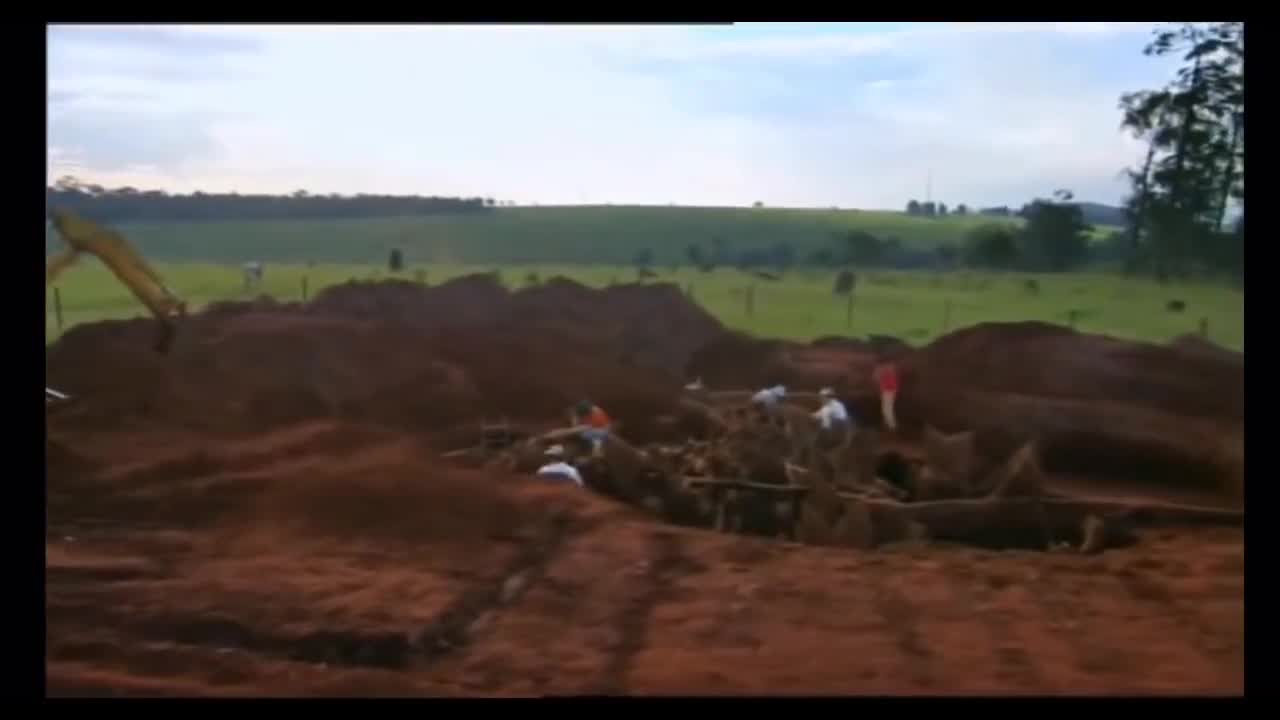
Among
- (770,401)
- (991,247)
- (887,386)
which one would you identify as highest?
(991,247)

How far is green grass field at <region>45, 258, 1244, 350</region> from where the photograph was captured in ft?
23.6

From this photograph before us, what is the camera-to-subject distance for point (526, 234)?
291 inches

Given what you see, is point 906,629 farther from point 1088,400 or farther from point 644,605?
point 1088,400

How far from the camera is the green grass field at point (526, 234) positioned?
7.09 meters

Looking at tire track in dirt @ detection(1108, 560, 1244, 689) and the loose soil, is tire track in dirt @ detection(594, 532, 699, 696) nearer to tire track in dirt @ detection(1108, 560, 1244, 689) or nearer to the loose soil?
the loose soil

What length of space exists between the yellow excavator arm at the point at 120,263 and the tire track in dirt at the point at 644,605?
3.64 m

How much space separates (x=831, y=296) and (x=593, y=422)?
1860 mm

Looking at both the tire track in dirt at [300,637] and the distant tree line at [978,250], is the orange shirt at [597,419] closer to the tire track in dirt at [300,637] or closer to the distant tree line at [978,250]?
the distant tree line at [978,250]

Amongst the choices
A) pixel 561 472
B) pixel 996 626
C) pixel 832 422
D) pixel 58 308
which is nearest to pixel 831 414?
pixel 832 422

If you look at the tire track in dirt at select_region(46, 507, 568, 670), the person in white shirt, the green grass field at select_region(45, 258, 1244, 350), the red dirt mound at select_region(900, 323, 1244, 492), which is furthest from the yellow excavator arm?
the red dirt mound at select_region(900, 323, 1244, 492)

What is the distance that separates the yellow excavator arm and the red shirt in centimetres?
471

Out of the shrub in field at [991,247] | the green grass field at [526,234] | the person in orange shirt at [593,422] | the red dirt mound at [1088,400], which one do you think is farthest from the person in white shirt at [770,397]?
the shrub in field at [991,247]

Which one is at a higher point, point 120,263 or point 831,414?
point 120,263
